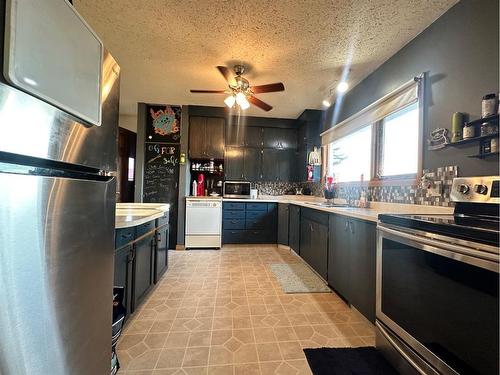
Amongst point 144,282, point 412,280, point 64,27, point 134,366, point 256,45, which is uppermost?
point 256,45

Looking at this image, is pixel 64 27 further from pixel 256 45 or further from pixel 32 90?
pixel 256 45

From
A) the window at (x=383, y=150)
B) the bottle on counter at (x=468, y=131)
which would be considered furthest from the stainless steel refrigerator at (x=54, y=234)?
the window at (x=383, y=150)

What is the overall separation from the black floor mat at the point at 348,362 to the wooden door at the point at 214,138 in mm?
3422

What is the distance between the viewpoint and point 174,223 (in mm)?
4043

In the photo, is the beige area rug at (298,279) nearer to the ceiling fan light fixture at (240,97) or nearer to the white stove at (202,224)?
the white stove at (202,224)

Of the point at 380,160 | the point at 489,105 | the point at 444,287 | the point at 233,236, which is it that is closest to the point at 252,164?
the point at 233,236

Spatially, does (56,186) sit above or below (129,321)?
above

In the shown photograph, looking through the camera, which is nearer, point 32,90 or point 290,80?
point 32,90

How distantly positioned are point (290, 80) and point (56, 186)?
9.56 ft

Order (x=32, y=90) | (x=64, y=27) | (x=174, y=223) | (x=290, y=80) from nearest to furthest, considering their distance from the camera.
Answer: (x=32, y=90) < (x=64, y=27) < (x=290, y=80) < (x=174, y=223)

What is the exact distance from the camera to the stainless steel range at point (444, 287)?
836mm

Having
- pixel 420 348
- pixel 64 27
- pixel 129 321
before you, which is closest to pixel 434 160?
pixel 420 348

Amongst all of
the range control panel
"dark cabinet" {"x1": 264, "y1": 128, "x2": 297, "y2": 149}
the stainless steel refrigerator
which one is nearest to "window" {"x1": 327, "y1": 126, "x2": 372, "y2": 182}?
"dark cabinet" {"x1": 264, "y1": 128, "x2": 297, "y2": 149}

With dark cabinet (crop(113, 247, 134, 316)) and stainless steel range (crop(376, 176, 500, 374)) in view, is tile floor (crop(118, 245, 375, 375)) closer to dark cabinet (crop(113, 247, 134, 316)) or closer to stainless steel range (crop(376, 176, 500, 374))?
dark cabinet (crop(113, 247, 134, 316))
